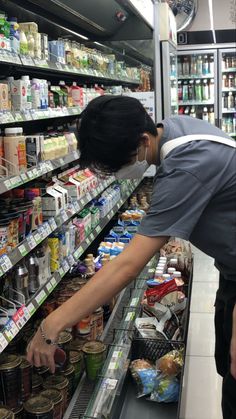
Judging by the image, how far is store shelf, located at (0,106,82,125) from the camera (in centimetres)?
213

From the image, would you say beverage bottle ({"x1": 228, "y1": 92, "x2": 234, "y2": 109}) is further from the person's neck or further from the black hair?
the black hair

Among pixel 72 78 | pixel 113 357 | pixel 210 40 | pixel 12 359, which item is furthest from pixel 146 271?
pixel 210 40

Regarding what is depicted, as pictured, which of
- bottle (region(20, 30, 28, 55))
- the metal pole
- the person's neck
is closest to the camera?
the person's neck

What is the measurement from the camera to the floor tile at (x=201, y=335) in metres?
3.52

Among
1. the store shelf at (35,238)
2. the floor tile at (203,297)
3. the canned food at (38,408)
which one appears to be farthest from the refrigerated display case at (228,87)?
the canned food at (38,408)

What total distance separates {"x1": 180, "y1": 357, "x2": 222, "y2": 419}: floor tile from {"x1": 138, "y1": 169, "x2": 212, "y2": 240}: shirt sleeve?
1.72 m

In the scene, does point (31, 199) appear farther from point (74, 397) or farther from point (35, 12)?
point (35, 12)

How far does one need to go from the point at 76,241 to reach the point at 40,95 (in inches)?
37.5

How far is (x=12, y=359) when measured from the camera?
7.17 feet

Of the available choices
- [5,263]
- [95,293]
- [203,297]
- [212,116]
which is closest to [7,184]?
[5,263]

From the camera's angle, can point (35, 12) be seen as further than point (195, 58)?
No

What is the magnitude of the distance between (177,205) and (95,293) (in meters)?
0.35

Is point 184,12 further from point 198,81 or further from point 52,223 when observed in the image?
point 52,223

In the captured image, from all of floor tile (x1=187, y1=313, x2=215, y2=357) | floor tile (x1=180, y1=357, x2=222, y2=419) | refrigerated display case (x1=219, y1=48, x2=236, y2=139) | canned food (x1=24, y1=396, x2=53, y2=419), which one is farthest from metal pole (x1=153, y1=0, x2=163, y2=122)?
refrigerated display case (x1=219, y1=48, x2=236, y2=139)
